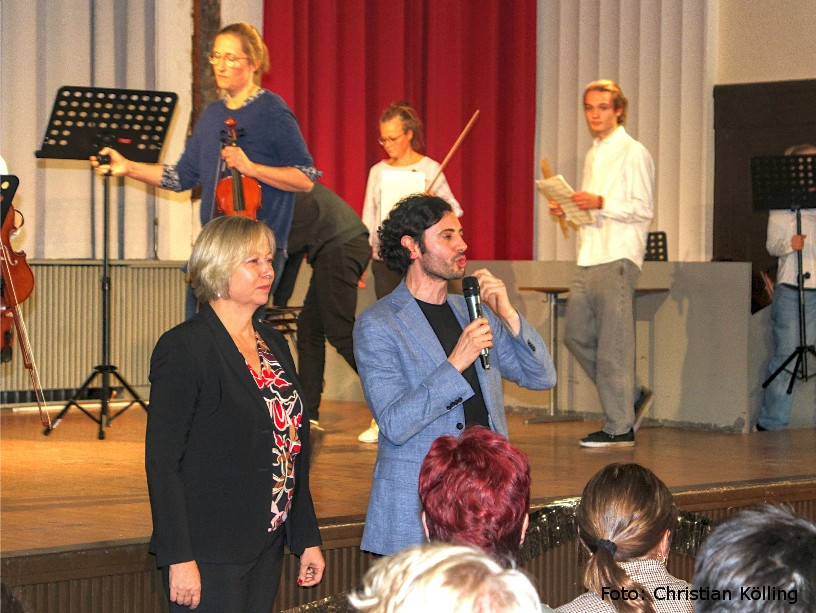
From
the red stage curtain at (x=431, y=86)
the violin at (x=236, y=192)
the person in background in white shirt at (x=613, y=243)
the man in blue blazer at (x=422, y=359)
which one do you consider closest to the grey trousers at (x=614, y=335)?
the person in background in white shirt at (x=613, y=243)

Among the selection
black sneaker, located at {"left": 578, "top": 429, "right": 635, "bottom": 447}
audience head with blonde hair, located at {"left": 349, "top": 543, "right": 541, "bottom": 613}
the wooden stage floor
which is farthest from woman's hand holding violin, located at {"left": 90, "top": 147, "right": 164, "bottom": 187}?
audience head with blonde hair, located at {"left": 349, "top": 543, "right": 541, "bottom": 613}

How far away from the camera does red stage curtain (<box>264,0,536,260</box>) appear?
7969 millimetres

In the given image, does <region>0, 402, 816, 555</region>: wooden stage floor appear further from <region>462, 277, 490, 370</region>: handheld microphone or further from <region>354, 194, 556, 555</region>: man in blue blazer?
<region>462, 277, 490, 370</region>: handheld microphone

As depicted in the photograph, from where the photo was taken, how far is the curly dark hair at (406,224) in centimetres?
312

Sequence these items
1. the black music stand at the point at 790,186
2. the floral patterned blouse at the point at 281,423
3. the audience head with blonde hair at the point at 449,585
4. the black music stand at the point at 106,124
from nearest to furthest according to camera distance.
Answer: the audience head with blonde hair at the point at 449,585, the floral patterned blouse at the point at 281,423, the black music stand at the point at 106,124, the black music stand at the point at 790,186

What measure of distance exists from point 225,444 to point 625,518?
0.91 meters

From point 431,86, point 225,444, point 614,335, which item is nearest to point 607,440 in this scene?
point 614,335

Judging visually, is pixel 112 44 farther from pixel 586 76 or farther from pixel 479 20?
pixel 586 76

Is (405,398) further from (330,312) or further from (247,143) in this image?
(330,312)

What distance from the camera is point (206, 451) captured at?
261 cm

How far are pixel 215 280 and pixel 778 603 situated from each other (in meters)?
1.68

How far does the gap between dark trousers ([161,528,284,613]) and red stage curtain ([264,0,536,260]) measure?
17.8 feet

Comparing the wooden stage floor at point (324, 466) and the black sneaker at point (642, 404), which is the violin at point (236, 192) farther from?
the black sneaker at point (642, 404)

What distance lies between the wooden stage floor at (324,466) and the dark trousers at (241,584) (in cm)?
63
